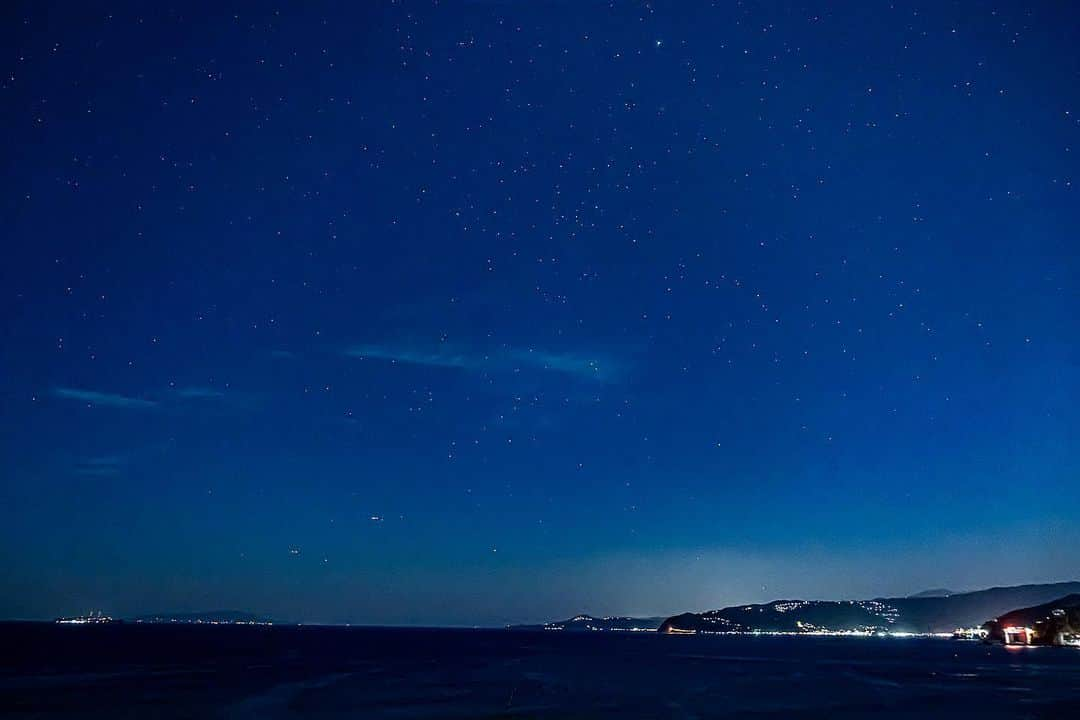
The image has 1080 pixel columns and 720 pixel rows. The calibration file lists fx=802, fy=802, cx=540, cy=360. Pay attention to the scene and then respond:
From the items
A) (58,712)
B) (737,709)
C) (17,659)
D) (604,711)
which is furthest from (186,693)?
(17,659)

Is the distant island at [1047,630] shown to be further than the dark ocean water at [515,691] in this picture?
Yes

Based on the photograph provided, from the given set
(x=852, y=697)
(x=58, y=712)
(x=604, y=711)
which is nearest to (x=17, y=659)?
(x=58, y=712)

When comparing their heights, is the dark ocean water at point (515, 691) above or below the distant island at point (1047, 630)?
above

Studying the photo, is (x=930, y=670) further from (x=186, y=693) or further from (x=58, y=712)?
(x=58, y=712)

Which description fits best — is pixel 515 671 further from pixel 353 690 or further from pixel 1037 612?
pixel 1037 612

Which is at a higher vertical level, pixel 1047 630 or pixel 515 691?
pixel 515 691

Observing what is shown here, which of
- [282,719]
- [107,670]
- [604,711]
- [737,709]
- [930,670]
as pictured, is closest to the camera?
[282,719]

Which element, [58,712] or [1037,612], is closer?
[58,712]

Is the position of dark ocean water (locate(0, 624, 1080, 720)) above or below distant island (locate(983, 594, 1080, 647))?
above

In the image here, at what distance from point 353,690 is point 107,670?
31822 millimetres

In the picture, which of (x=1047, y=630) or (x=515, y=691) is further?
(x=1047, y=630)

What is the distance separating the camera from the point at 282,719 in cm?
3794

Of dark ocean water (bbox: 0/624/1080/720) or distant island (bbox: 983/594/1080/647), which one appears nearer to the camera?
dark ocean water (bbox: 0/624/1080/720)

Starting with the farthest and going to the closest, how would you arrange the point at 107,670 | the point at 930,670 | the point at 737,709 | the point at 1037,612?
the point at 1037,612 → the point at 930,670 → the point at 107,670 → the point at 737,709
